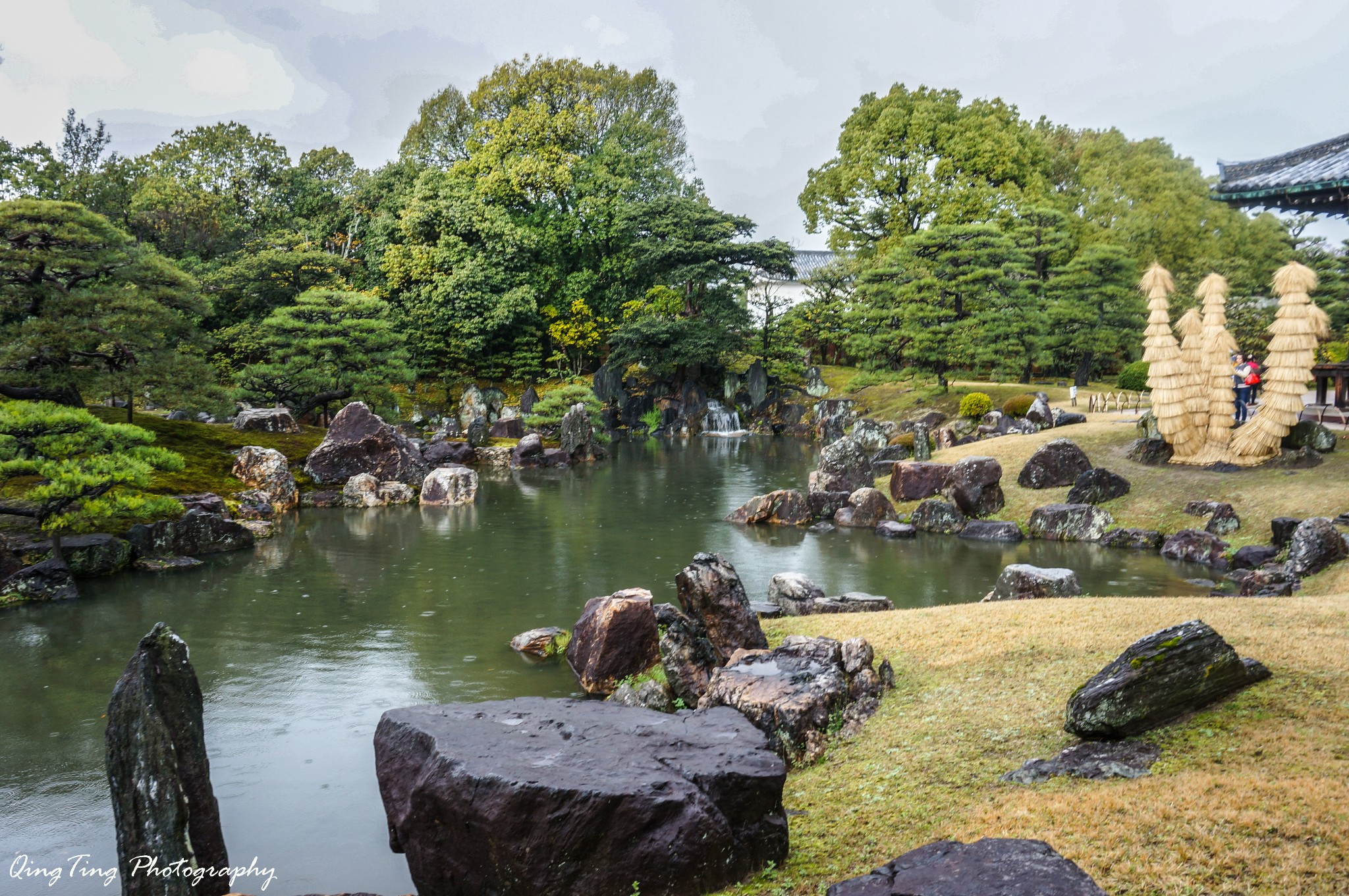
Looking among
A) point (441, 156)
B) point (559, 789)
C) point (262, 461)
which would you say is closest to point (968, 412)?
point (262, 461)

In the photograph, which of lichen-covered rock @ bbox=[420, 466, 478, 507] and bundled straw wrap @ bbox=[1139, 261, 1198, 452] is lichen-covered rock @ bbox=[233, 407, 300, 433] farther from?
bundled straw wrap @ bbox=[1139, 261, 1198, 452]

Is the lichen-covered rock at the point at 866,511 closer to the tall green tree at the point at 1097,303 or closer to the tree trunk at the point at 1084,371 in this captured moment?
the tall green tree at the point at 1097,303

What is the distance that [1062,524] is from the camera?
18.3 m

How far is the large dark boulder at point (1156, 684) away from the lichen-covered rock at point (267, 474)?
69.3 feet

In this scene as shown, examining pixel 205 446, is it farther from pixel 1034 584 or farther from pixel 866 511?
pixel 1034 584

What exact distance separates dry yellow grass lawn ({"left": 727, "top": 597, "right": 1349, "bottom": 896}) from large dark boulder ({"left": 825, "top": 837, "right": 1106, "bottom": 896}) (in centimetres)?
71

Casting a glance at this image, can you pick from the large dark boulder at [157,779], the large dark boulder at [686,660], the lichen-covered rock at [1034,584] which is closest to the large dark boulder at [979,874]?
the large dark boulder at [157,779]

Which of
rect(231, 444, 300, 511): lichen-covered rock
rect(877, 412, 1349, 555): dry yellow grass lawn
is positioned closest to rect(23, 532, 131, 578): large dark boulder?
rect(231, 444, 300, 511): lichen-covered rock

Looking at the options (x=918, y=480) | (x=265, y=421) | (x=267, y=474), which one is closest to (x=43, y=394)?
(x=267, y=474)

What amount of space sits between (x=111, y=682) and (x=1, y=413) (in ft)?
19.9

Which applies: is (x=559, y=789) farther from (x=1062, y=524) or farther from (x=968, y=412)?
(x=968, y=412)

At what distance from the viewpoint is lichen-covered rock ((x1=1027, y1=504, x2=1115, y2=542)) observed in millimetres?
17953

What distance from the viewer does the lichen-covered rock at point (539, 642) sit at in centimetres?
1122

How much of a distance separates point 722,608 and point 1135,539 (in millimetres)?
11116
